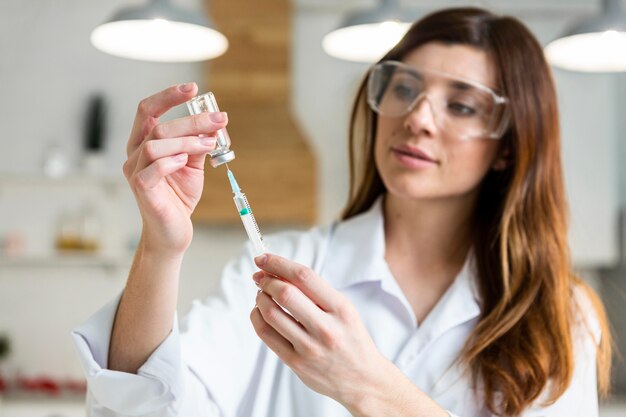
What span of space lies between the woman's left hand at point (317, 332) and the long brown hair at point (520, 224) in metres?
0.47

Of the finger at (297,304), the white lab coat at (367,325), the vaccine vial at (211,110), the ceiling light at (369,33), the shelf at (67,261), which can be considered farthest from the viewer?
the shelf at (67,261)

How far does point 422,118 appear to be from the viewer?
4.97ft

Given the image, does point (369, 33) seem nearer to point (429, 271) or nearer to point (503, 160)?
point (503, 160)

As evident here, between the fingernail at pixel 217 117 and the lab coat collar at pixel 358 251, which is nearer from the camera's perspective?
the fingernail at pixel 217 117

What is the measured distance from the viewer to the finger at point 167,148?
1.04m

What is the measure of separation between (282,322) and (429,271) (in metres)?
0.68

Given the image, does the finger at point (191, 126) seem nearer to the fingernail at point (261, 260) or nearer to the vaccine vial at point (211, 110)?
the vaccine vial at point (211, 110)

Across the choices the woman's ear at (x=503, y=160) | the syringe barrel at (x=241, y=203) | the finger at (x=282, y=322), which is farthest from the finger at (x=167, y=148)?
the woman's ear at (x=503, y=160)

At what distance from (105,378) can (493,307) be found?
0.75m

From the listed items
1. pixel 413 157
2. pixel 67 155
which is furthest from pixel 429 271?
pixel 67 155

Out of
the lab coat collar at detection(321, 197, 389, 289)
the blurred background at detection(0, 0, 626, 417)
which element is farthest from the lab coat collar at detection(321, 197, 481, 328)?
the blurred background at detection(0, 0, 626, 417)

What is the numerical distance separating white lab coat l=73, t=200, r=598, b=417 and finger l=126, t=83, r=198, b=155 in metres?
Result: 0.27

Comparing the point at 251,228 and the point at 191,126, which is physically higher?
the point at 191,126

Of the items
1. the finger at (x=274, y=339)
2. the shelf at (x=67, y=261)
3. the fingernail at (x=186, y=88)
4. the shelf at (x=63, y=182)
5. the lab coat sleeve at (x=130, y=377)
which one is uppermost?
the fingernail at (x=186, y=88)
